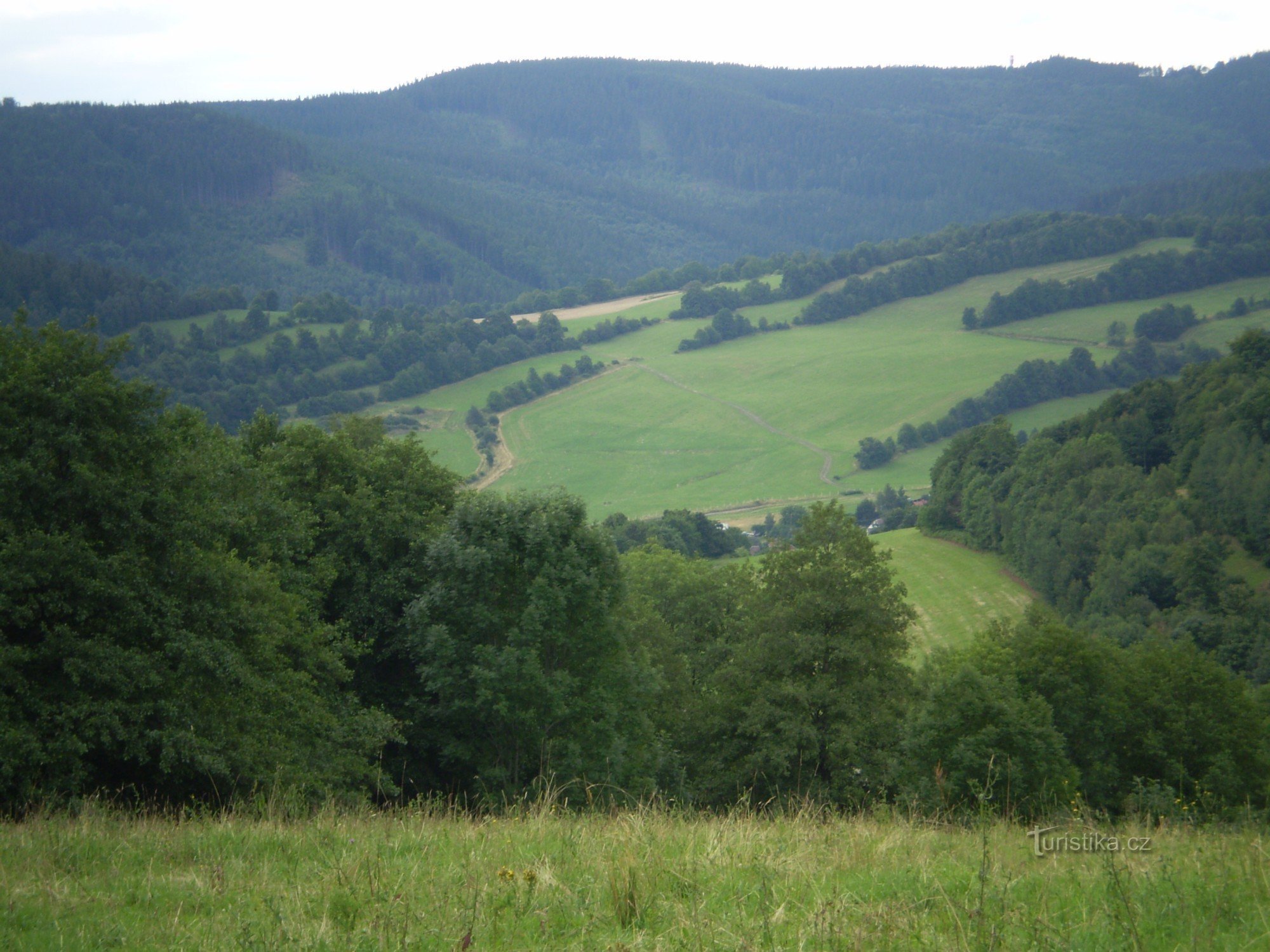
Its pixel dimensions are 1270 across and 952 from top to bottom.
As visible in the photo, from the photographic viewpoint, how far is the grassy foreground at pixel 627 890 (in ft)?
17.5

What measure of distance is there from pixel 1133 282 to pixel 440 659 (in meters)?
164

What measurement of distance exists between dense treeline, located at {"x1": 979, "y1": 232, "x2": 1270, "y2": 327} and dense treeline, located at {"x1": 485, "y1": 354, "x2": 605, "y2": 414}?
2631 inches

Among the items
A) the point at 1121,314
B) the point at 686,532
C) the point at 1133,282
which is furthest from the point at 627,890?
the point at 1133,282

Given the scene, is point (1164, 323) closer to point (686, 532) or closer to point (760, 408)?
point (760, 408)

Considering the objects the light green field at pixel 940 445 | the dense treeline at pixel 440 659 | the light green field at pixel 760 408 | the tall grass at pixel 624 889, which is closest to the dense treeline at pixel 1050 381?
the light green field at pixel 940 445

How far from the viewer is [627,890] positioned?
587 centimetres

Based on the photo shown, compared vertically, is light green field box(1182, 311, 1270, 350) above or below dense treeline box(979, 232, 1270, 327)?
below

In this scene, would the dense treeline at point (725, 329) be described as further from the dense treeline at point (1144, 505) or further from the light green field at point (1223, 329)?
the dense treeline at point (1144, 505)

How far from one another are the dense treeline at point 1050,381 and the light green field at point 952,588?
36.7 metres

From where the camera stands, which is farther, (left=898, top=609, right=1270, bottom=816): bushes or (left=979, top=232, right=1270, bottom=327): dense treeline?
(left=979, top=232, right=1270, bottom=327): dense treeline

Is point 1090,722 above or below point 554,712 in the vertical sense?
below

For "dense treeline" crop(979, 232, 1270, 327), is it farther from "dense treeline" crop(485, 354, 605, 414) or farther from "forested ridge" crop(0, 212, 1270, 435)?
"dense treeline" crop(485, 354, 605, 414)

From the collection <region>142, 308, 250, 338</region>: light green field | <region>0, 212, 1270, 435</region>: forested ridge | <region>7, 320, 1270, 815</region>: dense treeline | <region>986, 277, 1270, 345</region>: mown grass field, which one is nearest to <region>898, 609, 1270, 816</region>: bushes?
<region>7, 320, 1270, 815</region>: dense treeline

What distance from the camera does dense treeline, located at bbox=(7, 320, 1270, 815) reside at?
Result: 12.9m
